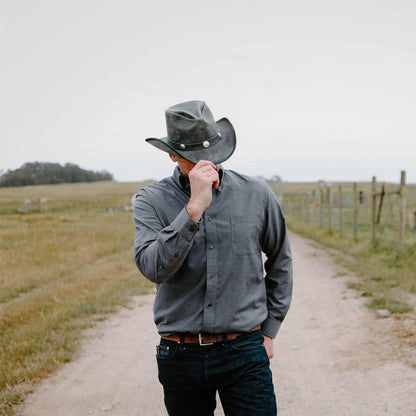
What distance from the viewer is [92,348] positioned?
6.17 meters

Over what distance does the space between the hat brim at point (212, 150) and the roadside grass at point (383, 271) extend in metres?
5.61

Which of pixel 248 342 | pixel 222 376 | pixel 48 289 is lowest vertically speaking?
pixel 48 289

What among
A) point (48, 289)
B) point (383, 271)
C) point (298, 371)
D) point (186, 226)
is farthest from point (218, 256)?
point (383, 271)

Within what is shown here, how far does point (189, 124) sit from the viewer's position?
223 centimetres

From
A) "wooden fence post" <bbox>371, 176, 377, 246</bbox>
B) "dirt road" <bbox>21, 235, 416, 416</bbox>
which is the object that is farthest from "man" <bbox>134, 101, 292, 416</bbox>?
"wooden fence post" <bbox>371, 176, 377, 246</bbox>

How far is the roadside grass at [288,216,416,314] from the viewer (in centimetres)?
771

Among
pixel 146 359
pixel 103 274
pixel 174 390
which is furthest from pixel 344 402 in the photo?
pixel 103 274

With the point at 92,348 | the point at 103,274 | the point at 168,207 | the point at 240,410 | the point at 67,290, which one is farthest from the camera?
the point at 103,274

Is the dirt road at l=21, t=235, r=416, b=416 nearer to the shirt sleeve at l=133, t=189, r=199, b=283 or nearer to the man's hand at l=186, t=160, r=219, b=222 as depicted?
the shirt sleeve at l=133, t=189, r=199, b=283

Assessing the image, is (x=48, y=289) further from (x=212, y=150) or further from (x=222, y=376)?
(x=212, y=150)

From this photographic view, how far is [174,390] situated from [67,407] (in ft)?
8.76

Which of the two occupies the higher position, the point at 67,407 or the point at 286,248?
the point at 286,248

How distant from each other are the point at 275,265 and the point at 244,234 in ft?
0.95

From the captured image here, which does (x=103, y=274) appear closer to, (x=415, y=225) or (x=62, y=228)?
(x=62, y=228)
